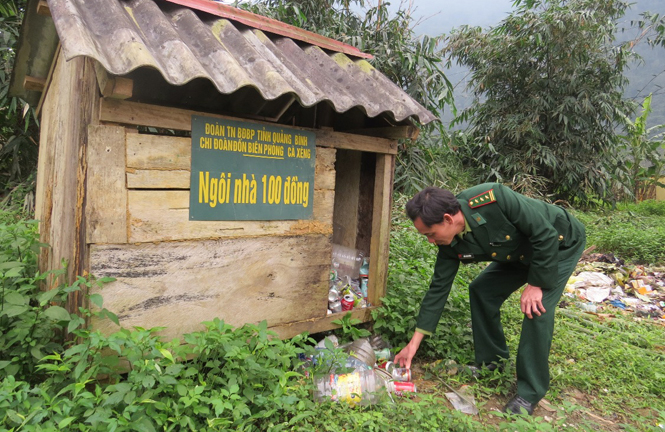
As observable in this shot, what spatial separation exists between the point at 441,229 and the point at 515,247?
637 millimetres

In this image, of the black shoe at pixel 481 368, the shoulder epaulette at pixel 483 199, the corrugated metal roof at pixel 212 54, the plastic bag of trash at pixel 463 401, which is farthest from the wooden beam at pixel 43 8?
the black shoe at pixel 481 368

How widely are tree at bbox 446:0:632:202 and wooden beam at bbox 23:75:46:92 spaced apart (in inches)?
387

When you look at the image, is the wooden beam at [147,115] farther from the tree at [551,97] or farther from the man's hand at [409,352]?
the tree at [551,97]

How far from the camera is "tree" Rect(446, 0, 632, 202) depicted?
445 inches

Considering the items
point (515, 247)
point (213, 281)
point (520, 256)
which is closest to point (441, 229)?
point (515, 247)

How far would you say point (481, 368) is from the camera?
3475 millimetres

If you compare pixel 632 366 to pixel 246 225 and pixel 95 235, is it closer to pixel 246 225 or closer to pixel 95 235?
pixel 246 225

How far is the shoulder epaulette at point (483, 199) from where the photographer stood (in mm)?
2943

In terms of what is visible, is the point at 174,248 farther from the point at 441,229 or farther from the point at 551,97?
→ the point at 551,97

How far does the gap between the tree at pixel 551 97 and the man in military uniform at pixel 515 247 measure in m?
8.53

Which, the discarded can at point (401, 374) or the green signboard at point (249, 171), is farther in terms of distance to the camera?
the discarded can at point (401, 374)

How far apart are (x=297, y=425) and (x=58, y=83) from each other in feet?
9.22

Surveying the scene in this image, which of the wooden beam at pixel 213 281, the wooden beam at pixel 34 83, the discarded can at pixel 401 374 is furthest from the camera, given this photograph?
the wooden beam at pixel 34 83

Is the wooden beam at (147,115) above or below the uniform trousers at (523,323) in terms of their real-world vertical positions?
above
